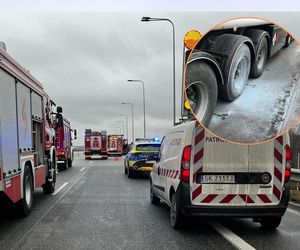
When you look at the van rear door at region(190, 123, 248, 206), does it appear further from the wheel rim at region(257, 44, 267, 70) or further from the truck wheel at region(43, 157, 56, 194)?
the truck wheel at region(43, 157, 56, 194)

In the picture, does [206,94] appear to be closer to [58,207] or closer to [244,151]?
[244,151]

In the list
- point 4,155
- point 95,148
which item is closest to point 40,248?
point 4,155

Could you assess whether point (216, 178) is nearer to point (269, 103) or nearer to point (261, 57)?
point (269, 103)

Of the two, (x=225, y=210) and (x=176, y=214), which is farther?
(x=176, y=214)

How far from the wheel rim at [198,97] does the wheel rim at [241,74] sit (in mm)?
263

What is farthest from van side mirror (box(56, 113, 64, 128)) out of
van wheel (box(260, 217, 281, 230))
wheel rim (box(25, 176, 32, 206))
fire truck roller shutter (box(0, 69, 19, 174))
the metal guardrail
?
van wheel (box(260, 217, 281, 230))

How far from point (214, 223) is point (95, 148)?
37.2 m

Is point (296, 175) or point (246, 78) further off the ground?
point (246, 78)

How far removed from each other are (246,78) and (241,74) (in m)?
0.06

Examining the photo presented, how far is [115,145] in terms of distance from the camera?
56.8 meters

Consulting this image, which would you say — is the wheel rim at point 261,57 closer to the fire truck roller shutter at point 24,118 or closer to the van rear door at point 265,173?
the van rear door at point 265,173

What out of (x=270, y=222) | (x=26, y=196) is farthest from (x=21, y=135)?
(x=270, y=222)

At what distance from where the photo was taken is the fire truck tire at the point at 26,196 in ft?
27.8

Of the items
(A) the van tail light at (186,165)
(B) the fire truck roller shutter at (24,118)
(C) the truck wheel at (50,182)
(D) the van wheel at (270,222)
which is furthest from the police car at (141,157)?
(A) the van tail light at (186,165)
